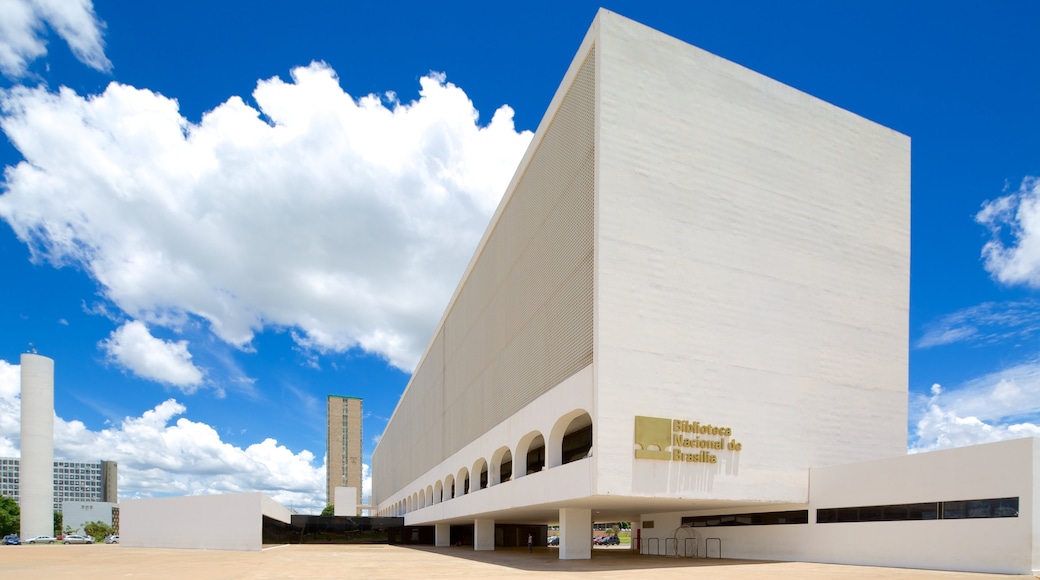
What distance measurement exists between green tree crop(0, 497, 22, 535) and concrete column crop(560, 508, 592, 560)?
98035mm

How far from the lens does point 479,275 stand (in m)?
47.6

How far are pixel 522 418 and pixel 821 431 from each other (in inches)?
521

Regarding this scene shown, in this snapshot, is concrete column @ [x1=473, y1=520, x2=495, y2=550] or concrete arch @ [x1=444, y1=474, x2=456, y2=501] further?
concrete arch @ [x1=444, y1=474, x2=456, y2=501]

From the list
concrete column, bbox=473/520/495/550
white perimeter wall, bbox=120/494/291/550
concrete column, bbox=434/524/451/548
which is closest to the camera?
white perimeter wall, bbox=120/494/291/550

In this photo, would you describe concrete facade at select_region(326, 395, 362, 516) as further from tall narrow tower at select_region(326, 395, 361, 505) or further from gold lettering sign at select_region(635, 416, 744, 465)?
gold lettering sign at select_region(635, 416, 744, 465)

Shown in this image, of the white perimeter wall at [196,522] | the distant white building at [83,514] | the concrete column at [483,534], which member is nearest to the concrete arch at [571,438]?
the concrete column at [483,534]

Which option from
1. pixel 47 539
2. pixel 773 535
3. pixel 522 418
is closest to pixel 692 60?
pixel 522 418

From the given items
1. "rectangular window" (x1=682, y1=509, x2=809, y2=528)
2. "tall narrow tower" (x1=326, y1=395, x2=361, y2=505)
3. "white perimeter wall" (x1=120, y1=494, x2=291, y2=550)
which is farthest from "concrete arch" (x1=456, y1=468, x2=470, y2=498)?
"tall narrow tower" (x1=326, y1=395, x2=361, y2=505)

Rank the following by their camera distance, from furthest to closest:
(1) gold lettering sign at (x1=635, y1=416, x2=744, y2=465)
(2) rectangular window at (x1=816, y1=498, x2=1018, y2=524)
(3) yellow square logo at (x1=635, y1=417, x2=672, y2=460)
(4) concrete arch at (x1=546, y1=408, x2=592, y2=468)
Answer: (4) concrete arch at (x1=546, y1=408, x2=592, y2=468)
(1) gold lettering sign at (x1=635, y1=416, x2=744, y2=465)
(3) yellow square logo at (x1=635, y1=417, x2=672, y2=460)
(2) rectangular window at (x1=816, y1=498, x2=1018, y2=524)

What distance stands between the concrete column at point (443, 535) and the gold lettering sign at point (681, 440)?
4066 cm

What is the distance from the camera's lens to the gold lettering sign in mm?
25578

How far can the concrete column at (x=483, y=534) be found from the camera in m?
47.1

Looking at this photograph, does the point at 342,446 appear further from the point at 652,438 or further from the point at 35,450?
the point at 652,438

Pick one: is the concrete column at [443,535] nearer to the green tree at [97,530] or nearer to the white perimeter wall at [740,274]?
the white perimeter wall at [740,274]
